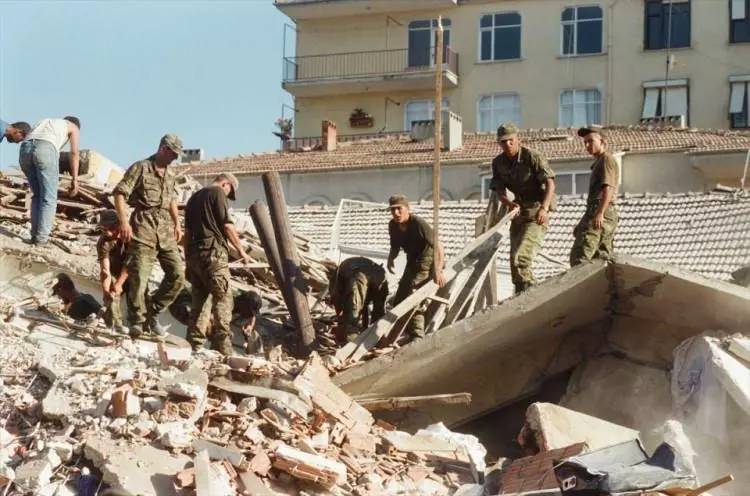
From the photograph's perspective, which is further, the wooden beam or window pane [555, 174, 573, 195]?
window pane [555, 174, 573, 195]

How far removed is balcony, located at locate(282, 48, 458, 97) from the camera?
41.8 metres

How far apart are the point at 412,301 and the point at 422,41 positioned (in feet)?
100

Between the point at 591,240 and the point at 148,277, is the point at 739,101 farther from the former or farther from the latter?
the point at 148,277

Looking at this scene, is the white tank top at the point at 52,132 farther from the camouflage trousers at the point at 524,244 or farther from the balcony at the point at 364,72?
the balcony at the point at 364,72

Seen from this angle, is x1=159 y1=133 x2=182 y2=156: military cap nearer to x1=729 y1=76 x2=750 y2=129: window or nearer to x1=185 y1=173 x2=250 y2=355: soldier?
x1=185 y1=173 x2=250 y2=355: soldier

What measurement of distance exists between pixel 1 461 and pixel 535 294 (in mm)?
4469

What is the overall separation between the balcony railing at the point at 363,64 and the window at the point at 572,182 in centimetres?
1015

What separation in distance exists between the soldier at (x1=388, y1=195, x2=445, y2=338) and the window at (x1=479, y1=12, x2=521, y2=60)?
1141 inches

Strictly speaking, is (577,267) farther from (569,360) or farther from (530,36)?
(530,36)

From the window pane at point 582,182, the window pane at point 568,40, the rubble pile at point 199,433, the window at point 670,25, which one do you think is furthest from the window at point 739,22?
the rubble pile at point 199,433

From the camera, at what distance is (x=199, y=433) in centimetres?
1007

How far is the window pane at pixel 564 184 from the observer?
104 ft

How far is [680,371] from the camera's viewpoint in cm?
1192

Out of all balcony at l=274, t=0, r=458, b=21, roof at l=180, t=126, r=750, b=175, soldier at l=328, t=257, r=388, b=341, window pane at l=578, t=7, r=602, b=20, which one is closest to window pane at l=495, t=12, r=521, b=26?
balcony at l=274, t=0, r=458, b=21
